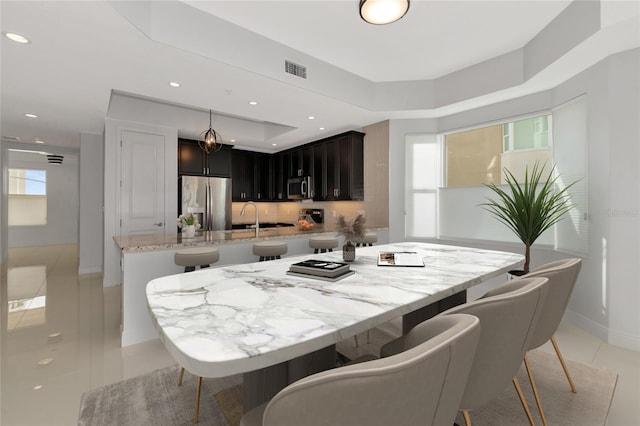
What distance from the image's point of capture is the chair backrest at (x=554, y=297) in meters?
1.44

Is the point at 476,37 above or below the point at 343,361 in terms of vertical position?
above

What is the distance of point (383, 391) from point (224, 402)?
1690 millimetres

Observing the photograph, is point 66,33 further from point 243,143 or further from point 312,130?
point 243,143

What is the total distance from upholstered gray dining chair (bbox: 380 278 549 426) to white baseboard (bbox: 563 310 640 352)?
250cm

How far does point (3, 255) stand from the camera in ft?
19.6

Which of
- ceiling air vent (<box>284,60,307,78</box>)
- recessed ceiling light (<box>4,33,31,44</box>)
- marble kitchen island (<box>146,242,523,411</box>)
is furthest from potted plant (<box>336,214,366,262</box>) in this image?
recessed ceiling light (<box>4,33,31,44</box>)

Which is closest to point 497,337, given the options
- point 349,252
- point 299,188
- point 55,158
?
point 349,252

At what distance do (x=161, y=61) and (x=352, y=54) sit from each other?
200cm

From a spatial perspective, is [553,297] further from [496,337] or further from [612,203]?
[612,203]

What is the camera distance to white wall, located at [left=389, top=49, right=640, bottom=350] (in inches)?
101

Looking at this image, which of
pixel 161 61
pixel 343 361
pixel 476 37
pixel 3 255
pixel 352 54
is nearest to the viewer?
pixel 343 361

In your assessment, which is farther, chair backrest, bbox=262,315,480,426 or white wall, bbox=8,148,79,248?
white wall, bbox=8,148,79,248

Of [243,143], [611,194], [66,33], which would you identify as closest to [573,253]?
[611,194]

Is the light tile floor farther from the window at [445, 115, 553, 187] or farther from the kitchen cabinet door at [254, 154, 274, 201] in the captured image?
the kitchen cabinet door at [254, 154, 274, 201]
